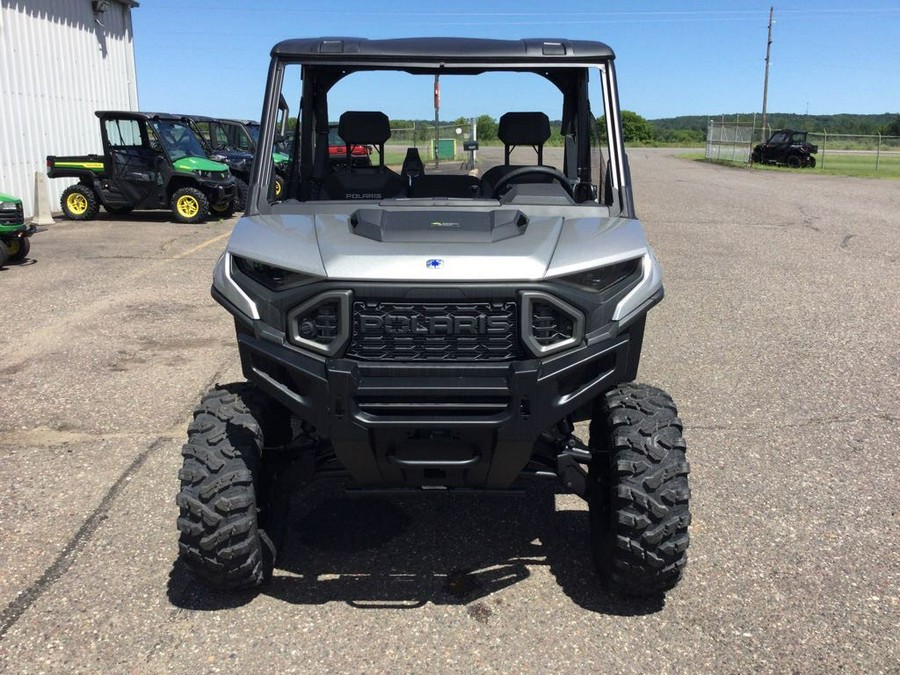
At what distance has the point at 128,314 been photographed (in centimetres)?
801

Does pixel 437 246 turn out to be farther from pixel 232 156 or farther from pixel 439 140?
pixel 232 156

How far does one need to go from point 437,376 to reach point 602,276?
0.69 m

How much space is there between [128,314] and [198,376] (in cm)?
234

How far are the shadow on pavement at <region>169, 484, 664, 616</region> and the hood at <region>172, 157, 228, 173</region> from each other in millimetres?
11943

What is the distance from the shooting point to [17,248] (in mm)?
10625

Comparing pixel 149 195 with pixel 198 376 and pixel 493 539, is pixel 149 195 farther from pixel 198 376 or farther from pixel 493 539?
pixel 493 539

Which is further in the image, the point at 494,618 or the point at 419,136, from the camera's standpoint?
the point at 419,136

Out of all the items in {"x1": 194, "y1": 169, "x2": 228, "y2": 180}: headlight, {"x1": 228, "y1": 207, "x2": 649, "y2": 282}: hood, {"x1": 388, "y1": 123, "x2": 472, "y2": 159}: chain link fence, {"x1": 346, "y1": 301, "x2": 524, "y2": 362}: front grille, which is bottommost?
{"x1": 346, "y1": 301, "x2": 524, "y2": 362}: front grille

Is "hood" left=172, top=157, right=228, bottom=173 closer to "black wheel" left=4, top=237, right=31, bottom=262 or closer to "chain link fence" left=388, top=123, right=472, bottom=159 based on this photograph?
"black wheel" left=4, top=237, right=31, bottom=262

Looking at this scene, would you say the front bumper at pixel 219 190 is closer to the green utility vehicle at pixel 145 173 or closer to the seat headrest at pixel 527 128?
the green utility vehicle at pixel 145 173

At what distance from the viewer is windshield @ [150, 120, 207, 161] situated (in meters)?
14.8

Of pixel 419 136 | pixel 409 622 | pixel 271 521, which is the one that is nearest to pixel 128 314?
pixel 419 136

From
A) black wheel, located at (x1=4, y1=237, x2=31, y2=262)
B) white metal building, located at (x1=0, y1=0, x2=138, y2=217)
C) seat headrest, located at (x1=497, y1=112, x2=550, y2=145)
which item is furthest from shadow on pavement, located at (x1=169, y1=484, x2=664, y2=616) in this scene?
white metal building, located at (x1=0, y1=0, x2=138, y2=217)

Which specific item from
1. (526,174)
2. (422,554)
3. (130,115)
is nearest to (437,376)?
(422,554)
